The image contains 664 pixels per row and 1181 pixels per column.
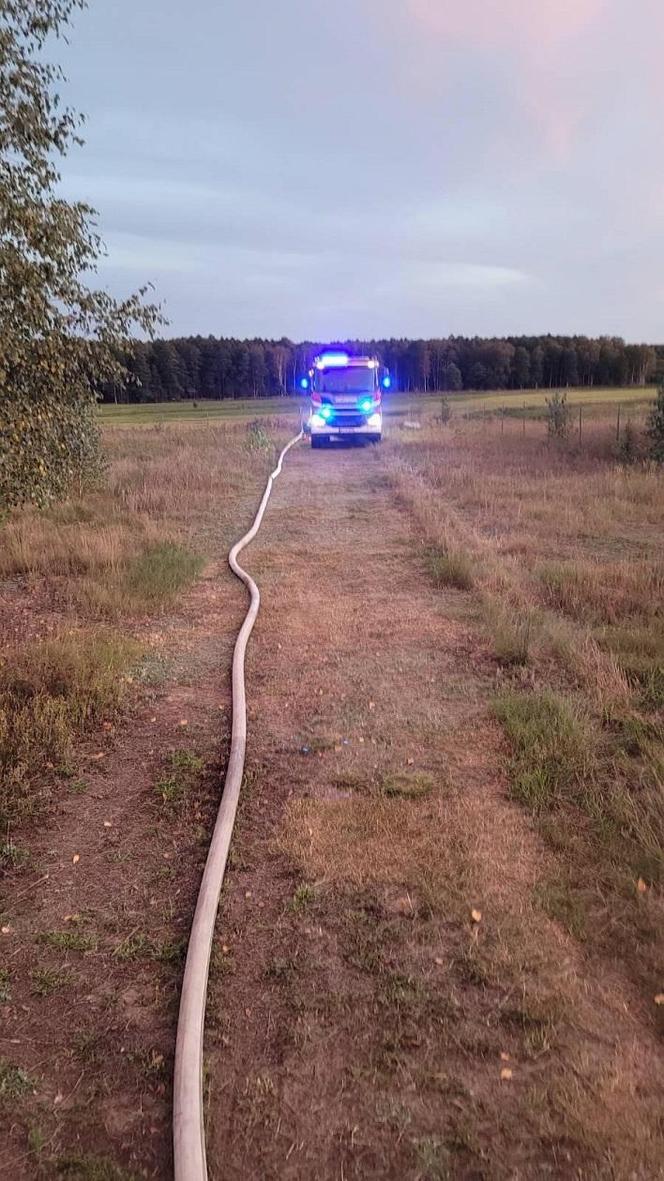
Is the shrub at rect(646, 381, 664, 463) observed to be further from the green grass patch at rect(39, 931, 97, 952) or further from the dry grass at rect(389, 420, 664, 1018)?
the green grass patch at rect(39, 931, 97, 952)

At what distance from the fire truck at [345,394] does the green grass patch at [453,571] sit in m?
16.0

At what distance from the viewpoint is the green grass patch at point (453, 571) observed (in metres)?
8.37

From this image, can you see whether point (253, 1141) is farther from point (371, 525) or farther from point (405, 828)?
point (371, 525)

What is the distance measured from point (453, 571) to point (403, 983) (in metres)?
6.20

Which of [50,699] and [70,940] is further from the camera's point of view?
[50,699]

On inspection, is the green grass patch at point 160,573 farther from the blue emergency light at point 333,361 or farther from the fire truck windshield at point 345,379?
the blue emergency light at point 333,361

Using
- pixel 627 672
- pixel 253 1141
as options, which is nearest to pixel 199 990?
pixel 253 1141

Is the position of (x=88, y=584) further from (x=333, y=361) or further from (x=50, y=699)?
(x=333, y=361)

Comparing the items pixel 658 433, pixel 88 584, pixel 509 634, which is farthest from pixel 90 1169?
pixel 658 433

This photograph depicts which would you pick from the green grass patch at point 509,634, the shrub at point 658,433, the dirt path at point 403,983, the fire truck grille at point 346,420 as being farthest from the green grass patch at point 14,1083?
the fire truck grille at point 346,420

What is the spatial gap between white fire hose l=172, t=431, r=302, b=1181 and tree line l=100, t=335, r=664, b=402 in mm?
100737

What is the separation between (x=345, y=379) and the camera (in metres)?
24.0

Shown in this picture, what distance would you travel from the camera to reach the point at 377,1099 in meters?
2.30

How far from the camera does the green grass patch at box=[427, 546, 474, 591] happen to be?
8.37 metres
